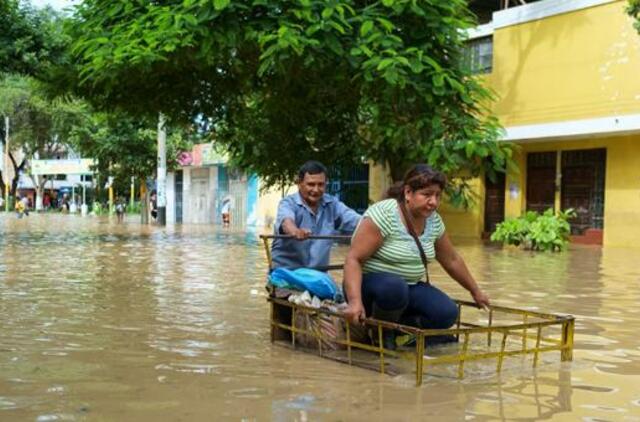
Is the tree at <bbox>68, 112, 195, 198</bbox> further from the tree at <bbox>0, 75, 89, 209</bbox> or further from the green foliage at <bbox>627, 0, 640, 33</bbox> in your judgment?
the green foliage at <bbox>627, 0, 640, 33</bbox>

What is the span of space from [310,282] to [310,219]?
2.12ft

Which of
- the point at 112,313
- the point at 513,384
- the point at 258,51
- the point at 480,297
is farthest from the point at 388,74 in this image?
the point at 513,384

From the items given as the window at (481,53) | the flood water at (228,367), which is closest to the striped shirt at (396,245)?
the flood water at (228,367)

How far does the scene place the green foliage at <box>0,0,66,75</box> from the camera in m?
16.2

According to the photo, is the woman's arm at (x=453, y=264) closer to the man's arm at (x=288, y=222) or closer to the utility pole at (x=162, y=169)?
the man's arm at (x=288, y=222)

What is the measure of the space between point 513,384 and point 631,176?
54.4 feet

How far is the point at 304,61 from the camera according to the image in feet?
37.9

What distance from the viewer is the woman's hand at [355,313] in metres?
4.53

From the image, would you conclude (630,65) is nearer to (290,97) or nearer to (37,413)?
(290,97)

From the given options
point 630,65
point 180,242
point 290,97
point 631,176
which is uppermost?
point 630,65

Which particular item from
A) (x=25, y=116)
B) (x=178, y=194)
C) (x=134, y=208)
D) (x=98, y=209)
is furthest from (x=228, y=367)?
(x=98, y=209)

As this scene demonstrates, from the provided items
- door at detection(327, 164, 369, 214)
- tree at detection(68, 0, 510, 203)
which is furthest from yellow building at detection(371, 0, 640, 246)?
tree at detection(68, 0, 510, 203)

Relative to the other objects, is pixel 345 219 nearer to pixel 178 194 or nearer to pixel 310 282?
pixel 310 282

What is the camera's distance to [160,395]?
4.05 meters
